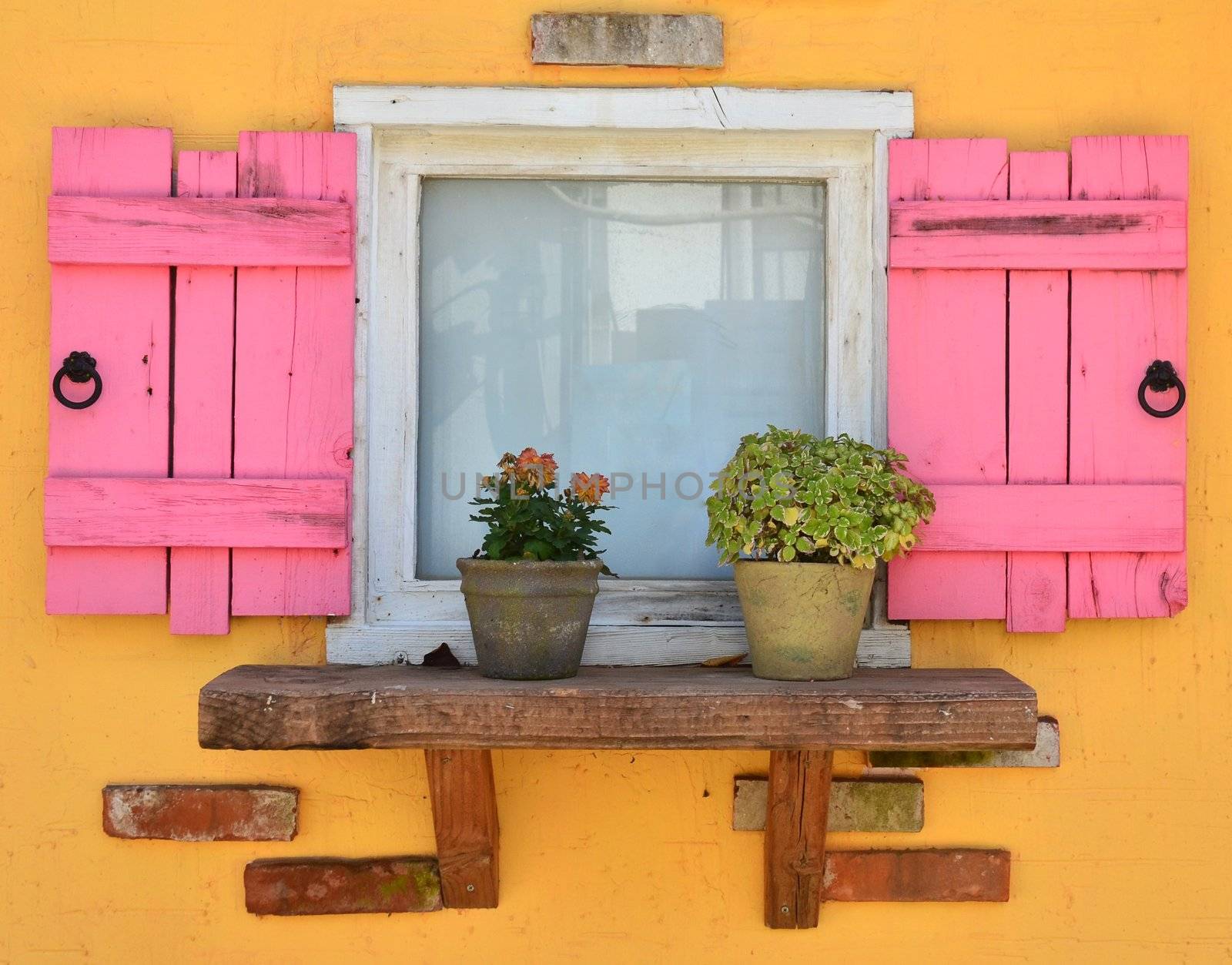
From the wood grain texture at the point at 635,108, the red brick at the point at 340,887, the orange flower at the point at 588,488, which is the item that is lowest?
the red brick at the point at 340,887

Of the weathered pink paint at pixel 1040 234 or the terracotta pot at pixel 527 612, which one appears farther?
the weathered pink paint at pixel 1040 234

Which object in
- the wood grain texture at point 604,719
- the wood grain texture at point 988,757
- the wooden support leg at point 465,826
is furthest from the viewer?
the wood grain texture at point 988,757

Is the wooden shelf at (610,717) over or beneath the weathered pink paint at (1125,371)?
beneath

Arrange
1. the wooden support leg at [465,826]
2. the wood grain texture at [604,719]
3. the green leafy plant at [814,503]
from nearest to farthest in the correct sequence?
1. the wood grain texture at [604,719]
2. the green leafy plant at [814,503]
3. the wooden support leg at [465,826]

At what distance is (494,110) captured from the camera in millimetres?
2625

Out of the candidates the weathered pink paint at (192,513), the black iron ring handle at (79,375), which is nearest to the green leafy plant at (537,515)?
the weathered pink paint at (192,513)

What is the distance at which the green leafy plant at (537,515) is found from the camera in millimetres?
2365

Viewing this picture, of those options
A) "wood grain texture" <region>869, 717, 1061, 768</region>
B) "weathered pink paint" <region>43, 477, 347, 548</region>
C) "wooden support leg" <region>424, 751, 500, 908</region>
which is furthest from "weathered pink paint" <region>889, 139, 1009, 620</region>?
"weathered pink paint" <region>43, 477, 347, 548</region>

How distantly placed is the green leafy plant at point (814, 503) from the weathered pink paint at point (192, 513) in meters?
0.76

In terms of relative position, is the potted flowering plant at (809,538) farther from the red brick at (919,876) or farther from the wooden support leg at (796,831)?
the red brick at (919,876)

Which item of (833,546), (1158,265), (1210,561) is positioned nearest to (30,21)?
(833,546)

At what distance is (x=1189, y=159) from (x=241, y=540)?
2009 mm

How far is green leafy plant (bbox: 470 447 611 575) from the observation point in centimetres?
237

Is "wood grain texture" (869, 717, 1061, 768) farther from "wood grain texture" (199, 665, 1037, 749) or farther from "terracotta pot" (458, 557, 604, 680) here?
"terracotta pot" (458, 557, 604, 680)
